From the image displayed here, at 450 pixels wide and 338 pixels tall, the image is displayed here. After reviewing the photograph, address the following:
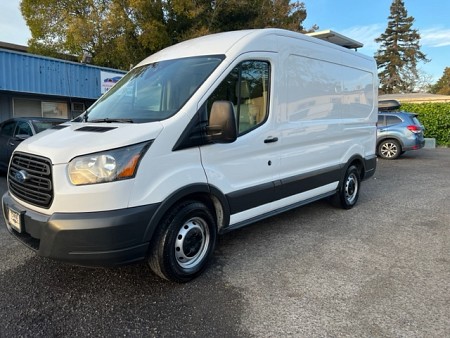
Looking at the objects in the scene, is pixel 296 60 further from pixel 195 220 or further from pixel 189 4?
pixel 189 4


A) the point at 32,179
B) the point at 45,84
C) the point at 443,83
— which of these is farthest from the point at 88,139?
the point at 443,83

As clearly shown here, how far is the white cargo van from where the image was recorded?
9.28 feet

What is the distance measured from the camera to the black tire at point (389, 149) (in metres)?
13.3

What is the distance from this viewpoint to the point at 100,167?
2814 mm

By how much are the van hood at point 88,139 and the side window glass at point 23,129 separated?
5.28m

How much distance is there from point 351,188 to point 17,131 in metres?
7.10

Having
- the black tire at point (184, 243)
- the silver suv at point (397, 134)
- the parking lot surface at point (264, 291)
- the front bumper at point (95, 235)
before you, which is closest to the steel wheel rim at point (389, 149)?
the silver suv at point (397, 134)

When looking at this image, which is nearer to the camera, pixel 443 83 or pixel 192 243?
pixel 192 243

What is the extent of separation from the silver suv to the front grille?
1271 cm

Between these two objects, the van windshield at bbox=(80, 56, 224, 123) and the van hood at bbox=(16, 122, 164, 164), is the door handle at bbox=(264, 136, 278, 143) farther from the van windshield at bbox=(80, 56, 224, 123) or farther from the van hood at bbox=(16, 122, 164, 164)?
the van hood at bbox=(16, 122, 164, 164)

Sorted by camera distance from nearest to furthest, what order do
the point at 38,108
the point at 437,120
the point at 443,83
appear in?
the point at 38,108, the point at 437,120, the point at 443,83

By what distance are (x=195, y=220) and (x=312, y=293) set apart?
122 centimetres

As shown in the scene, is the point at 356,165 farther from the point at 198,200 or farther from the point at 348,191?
the point at 198,200

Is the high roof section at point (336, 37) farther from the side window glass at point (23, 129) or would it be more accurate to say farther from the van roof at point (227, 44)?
the side window glass at point (23, 129)
